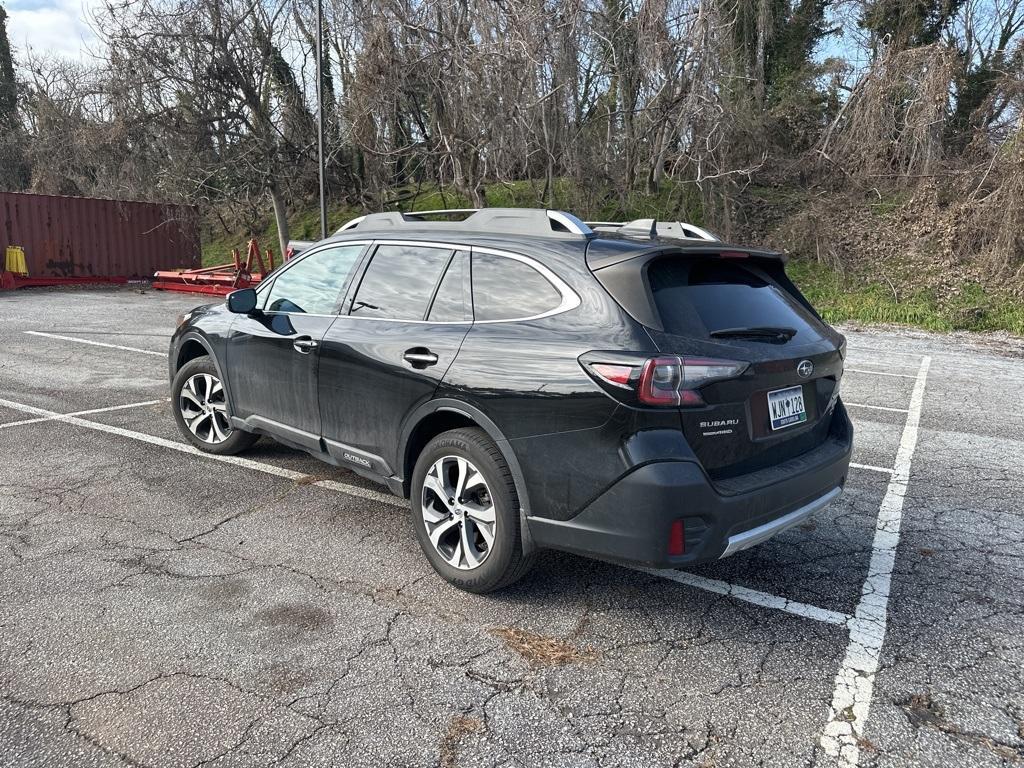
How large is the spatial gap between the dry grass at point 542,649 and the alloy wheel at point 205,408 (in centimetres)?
293

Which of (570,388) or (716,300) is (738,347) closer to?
(716,300)

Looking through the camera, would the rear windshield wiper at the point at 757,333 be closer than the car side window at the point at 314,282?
Yes

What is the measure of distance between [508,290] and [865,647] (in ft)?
7.06

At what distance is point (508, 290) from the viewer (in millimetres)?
3359

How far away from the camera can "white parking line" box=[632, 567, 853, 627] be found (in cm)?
325

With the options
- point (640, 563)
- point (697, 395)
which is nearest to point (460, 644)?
point (640, 563)

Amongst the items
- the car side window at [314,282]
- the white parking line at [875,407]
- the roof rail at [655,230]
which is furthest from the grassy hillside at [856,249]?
the car side window at [314,282]

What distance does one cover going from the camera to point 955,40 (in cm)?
2166

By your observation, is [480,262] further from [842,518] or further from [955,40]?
[955,40]

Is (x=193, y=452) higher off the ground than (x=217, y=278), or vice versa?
(x=217, y=278)

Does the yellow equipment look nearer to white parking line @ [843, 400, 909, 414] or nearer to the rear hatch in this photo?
white parking line @ [843, 400, 909, 414]

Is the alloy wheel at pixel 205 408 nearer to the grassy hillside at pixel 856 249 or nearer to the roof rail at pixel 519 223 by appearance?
the roof rail at pixel 519 223

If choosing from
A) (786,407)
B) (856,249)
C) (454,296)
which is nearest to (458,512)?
(454,296)

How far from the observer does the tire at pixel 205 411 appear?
16.8 feet
